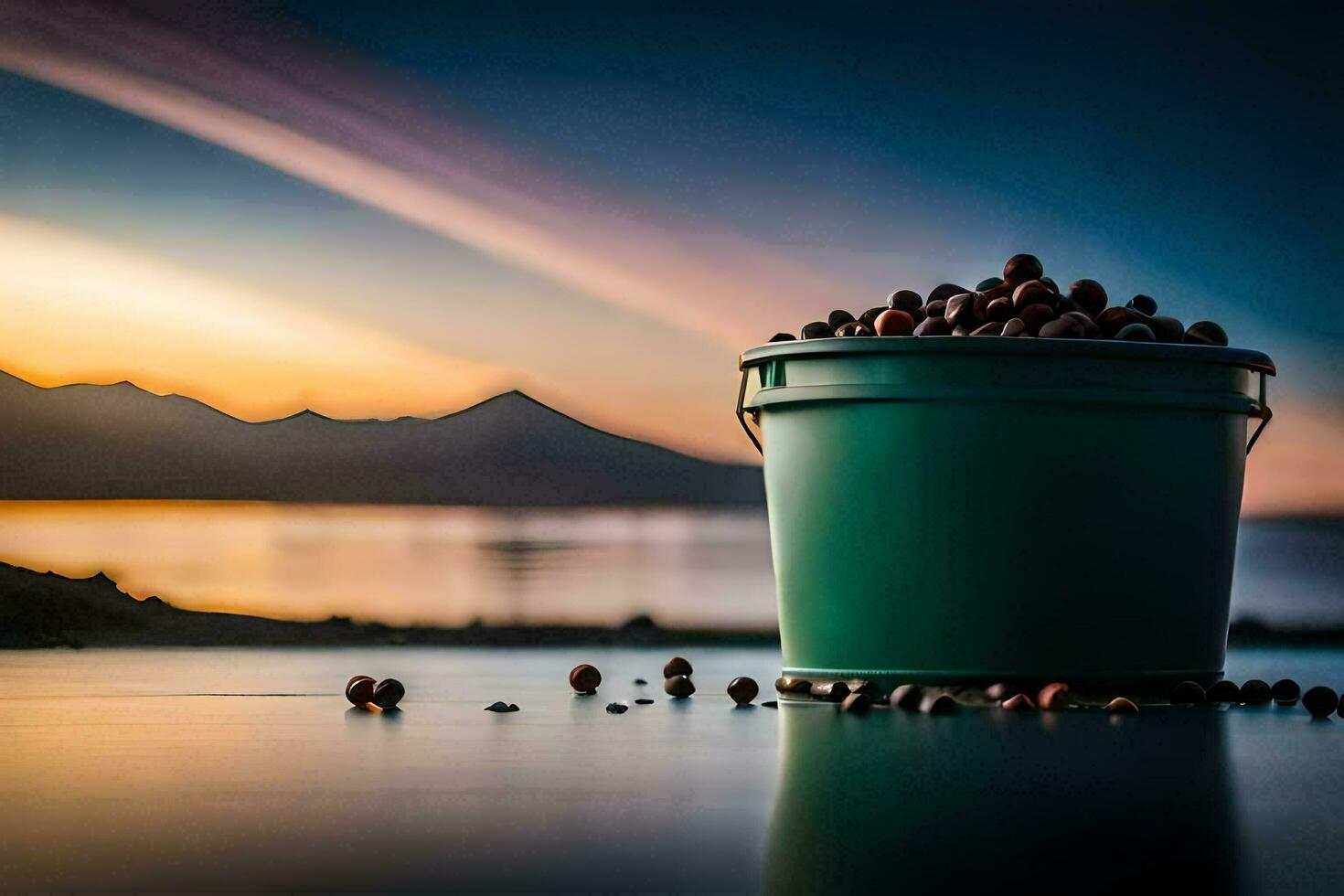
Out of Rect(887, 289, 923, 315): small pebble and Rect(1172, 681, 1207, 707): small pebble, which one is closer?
Rect(1172, 681, 1207, 707): small pebble

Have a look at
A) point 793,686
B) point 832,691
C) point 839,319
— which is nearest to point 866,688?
point 832,691

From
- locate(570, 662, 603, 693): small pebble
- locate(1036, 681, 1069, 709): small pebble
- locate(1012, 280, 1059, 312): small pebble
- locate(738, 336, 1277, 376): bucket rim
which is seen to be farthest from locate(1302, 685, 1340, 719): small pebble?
locate(570, 662, 603, 693): small pebble

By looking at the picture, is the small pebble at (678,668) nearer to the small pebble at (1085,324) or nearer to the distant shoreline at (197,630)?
the small pebble at (1085,324)

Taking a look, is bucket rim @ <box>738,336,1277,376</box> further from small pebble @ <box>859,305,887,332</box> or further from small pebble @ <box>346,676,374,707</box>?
small pebble @ <box>346,676,374,707</box>

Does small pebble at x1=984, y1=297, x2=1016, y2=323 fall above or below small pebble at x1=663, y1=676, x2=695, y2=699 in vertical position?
above

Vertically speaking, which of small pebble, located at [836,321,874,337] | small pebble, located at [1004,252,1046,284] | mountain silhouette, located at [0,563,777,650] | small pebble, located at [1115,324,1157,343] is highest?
small pebble, located at [1004,252,1046,284]

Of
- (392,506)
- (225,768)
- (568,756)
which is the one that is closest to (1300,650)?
(392,506)

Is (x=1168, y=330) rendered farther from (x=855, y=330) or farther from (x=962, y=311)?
(x=855, y=330)
